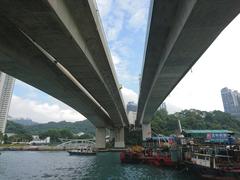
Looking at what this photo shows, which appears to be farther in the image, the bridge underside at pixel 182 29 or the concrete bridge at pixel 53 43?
the bridge underside at pixel 182 29

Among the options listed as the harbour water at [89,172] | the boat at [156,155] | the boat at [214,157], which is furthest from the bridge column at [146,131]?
the boat at [214,157]

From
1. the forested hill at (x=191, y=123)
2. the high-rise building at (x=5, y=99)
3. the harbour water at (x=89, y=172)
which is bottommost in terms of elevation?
the harbour water at (x=89, y=172)

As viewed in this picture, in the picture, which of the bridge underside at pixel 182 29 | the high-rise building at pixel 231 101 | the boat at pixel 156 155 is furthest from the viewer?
the high-rise building at pixel 231 101

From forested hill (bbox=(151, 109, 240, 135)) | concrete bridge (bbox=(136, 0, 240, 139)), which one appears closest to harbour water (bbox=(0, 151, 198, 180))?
concrete bridge (bbox=(136, 0, 240, 139))

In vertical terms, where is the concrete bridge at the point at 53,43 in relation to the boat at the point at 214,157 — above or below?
above

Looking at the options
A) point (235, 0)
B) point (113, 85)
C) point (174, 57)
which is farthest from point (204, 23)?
point (113, 85)

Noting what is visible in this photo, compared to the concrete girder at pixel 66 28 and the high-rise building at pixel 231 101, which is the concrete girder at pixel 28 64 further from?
the high-rise building at pixel 231 101

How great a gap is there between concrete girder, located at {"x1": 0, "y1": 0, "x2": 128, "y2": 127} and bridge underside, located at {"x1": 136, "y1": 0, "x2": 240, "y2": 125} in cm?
321

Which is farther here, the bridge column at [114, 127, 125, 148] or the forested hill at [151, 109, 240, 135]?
the forested hill at [151, 109, 240, 135]

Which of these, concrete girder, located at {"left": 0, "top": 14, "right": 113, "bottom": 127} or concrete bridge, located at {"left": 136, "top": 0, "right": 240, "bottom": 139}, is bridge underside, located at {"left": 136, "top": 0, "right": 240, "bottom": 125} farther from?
concrete girder, located at {"left": 0, "top": 14, "right": 113, "bottom": 127}

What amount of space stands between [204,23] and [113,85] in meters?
13.9

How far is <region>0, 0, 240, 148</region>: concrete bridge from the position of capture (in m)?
9.07

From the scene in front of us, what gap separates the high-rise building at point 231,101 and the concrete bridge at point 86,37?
617 ft

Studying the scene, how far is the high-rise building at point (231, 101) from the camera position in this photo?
593 feet
